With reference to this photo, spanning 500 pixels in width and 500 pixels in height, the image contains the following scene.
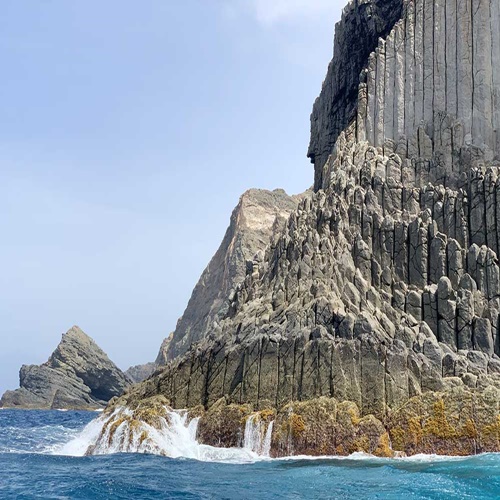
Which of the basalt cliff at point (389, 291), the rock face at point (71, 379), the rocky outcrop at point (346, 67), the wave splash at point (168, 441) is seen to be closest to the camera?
the basalt cliff at point (389, 291)

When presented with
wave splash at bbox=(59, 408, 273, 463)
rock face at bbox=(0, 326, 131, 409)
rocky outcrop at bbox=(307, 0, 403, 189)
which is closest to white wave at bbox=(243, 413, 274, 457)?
wave splash at bbox=(59, 408, 273, 463)

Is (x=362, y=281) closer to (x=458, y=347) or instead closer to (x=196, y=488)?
(x=458, y=347)

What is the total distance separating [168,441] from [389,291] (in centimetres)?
1945

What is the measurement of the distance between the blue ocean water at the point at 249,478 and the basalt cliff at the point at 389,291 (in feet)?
13.5

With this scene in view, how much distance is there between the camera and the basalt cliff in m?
46.0

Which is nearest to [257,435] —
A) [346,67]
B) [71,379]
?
[346,67]

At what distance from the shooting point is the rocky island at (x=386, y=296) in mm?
46000

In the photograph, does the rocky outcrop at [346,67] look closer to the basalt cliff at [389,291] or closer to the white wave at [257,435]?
the basalt cliff at [389,291]

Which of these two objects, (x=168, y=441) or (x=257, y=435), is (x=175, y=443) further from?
(x=257, y=435)

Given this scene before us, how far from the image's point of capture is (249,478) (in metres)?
37.0

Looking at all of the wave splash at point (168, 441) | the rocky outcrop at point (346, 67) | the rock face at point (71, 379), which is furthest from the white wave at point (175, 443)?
the rock face at point (71, 379)

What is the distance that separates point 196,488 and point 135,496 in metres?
3.10

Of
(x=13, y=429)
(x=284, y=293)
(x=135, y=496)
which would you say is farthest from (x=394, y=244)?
(x=13, y=429)

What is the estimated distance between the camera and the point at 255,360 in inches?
1997
